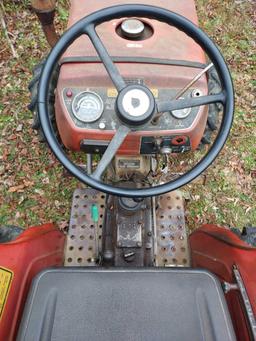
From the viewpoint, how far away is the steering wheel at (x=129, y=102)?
1320 millimetres

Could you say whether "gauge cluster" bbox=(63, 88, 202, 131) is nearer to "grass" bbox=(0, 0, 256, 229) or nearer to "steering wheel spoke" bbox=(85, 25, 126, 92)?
"steering wheel spoke" bbox=(85, 25, 126, 92)

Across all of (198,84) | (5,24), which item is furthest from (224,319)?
(5,24)

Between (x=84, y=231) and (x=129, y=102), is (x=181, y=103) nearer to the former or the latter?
(x=129, y=102)

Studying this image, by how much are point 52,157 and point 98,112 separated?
130cm

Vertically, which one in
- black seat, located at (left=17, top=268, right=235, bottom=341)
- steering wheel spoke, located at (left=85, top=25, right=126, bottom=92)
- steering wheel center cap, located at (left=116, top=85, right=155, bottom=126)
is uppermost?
steering wheel spoke, located at (left=85, top=25, right=126, bottom=92)

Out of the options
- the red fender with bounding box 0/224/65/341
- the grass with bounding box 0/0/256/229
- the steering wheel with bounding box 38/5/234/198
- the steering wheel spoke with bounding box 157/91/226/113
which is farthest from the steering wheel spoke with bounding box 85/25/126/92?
the grass with bounding box 0/0/256/229

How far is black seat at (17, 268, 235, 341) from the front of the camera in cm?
133

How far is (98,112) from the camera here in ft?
5.21

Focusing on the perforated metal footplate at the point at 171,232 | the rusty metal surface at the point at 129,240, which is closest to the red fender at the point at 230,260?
the perforated metal footplate at the point at 171,232

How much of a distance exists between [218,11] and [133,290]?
288cm

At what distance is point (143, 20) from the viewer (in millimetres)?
1767

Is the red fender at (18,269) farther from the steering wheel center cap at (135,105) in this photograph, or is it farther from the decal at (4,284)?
the steering wheel center cap at (135,105)

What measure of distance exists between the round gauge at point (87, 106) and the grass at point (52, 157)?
3.86 ft

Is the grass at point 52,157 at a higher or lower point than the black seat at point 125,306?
higher
